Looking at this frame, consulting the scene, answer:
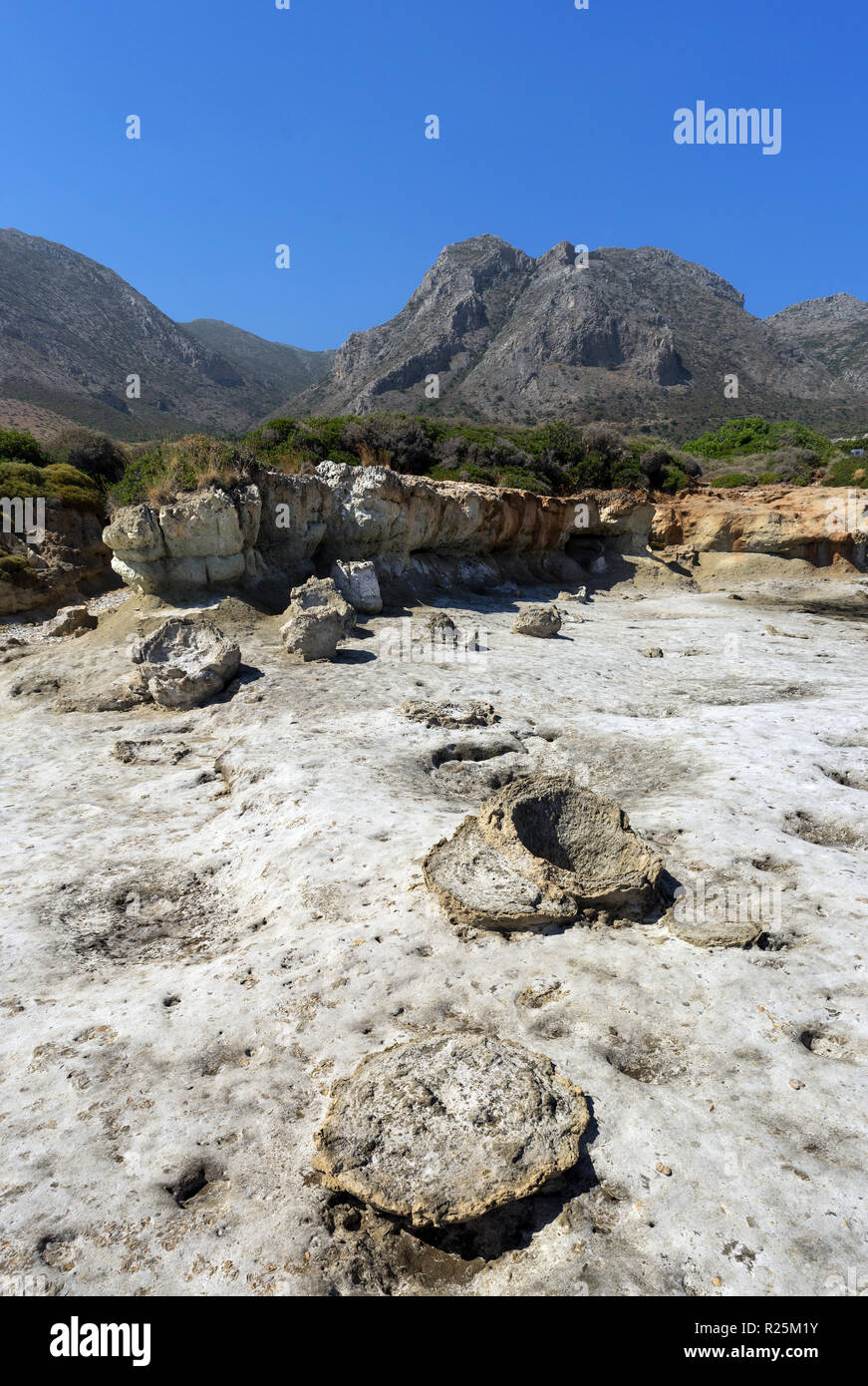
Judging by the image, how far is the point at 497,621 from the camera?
1523 cm

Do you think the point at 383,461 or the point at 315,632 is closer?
the point at 315,632

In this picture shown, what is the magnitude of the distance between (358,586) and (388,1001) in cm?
1090

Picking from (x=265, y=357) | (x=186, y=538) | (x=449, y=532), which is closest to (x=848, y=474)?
(x=449, y=532)

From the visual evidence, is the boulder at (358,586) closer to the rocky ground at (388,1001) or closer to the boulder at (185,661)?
the boulder at (185,661)

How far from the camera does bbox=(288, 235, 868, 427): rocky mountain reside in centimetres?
7312

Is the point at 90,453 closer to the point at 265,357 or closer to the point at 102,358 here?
the point at 102,358

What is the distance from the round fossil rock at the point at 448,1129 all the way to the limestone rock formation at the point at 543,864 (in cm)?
118

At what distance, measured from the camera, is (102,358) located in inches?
2904

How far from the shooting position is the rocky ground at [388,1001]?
2539 mm

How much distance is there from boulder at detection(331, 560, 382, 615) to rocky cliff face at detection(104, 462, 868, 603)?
0.99 m

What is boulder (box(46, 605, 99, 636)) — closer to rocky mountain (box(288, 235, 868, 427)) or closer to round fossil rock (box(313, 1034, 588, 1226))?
round fossil rock (box(313, 1034, 588, 1226))

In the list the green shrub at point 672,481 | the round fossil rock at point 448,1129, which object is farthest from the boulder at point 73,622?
the green shrub at point 672,481

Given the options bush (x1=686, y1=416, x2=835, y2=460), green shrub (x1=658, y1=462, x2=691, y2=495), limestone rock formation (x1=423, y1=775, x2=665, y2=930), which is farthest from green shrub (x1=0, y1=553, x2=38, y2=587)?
bush (x1=686, y1=416, x2=835, y2=460)

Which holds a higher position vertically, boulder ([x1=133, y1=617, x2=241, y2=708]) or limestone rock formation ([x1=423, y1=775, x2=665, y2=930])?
boulder ([x1=133, y1=617, x2=241, y2=708])
